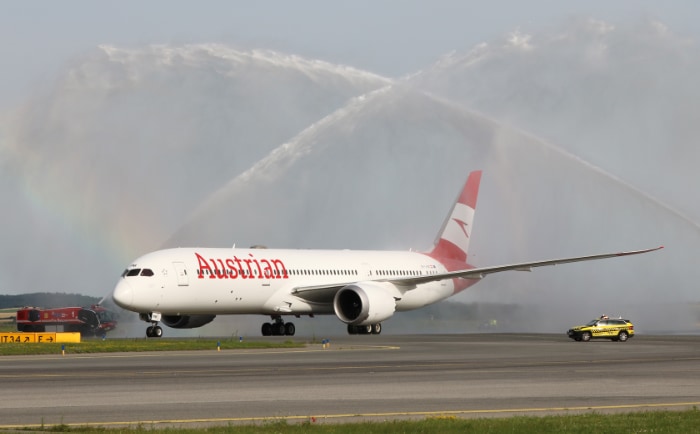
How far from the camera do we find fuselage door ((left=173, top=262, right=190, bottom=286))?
56188mm

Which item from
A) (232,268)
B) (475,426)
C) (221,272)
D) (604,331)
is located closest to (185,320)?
(232,268)

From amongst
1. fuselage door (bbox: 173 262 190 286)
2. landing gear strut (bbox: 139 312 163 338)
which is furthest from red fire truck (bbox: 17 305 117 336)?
fuselage door (bbox: 173 262 190 286)

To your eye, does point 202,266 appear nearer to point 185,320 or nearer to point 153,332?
point 153,332

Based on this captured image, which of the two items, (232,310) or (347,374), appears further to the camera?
(232,310)

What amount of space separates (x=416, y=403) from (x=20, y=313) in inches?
1820

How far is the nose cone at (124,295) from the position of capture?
54.3m

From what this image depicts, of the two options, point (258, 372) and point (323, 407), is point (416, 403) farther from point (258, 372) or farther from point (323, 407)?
point (258, 372)

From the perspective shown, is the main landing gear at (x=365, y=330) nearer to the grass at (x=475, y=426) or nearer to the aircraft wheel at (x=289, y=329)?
the aircraft wheel at (x=289, y=329)

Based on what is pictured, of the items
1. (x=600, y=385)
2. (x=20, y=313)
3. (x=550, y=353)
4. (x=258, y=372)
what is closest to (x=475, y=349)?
(x=550, y=353)

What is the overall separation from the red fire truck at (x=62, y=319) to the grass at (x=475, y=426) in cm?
4674

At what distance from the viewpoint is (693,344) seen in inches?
1982

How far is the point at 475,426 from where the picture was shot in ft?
57.5

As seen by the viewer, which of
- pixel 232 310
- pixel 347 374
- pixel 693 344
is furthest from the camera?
pixel 232 310

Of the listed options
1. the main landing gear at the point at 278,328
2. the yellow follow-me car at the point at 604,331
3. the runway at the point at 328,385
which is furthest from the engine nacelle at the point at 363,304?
the runway at the point at 328,385
